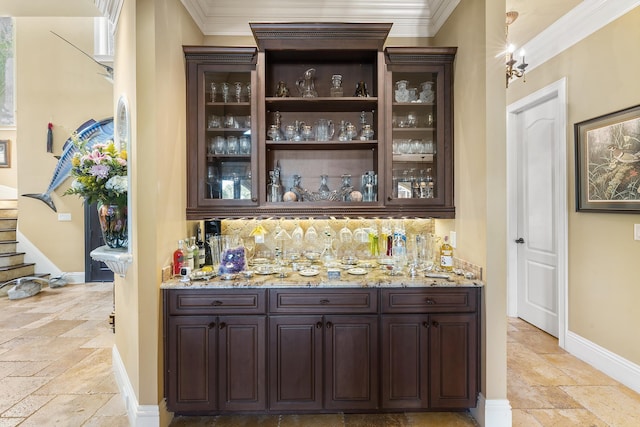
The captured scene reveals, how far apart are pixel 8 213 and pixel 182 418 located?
6482 millimetres

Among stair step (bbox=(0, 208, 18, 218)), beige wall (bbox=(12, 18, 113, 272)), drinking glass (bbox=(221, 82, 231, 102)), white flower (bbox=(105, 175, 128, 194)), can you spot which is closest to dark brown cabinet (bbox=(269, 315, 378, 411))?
white flower (bbox=(105, 175, 128, 194))

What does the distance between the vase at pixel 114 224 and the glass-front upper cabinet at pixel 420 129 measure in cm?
198

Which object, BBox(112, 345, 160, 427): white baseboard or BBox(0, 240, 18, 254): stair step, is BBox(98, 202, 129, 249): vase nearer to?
BBox(112, 345, 160, 427): white baseboard

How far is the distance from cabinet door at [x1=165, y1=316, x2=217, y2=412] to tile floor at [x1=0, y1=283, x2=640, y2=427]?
195 millimetres

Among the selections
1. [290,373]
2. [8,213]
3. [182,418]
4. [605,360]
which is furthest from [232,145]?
[8,213]

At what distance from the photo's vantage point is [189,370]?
84.4 inches

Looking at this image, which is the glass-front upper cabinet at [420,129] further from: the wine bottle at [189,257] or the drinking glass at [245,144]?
the wine bottle at [189,257]

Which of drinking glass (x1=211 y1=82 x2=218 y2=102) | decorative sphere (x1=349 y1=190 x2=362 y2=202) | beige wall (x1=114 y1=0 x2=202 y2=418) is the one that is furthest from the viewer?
decorative sphere (x1=349 y1=190 x2=362 y2=202)

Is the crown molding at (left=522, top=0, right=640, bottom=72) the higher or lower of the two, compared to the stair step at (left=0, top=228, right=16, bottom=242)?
higher

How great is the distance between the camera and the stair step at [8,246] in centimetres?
580

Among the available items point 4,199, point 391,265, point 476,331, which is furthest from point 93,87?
point 476,331

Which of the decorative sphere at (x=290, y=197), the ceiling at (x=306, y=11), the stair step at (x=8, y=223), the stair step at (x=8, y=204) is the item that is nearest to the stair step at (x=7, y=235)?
the stair step at (x=8, y=223)

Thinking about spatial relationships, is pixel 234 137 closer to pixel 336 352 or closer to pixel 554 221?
pixel 336 352

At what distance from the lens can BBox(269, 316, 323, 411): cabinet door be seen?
2.17m
